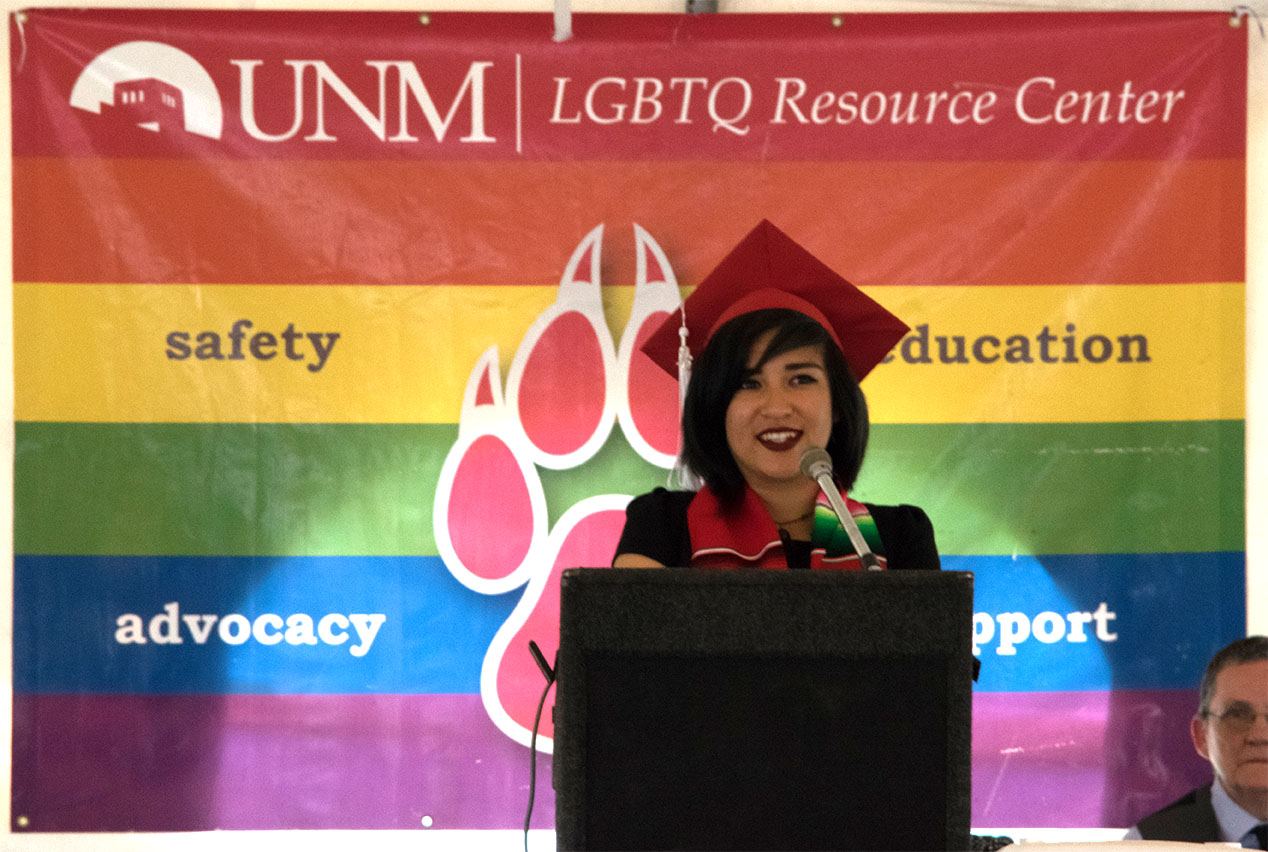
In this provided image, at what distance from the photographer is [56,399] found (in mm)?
2602

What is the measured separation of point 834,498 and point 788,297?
0.45m

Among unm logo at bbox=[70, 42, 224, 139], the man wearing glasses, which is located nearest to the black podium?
the man wearing glasses

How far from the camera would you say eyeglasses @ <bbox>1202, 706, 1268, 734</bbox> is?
7.14 ft

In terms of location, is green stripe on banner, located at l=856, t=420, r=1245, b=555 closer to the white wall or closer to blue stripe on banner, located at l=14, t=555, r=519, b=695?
the white wall

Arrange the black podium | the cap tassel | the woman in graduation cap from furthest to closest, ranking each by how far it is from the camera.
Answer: the cap tassel
the woman in graduation cap
the black podium

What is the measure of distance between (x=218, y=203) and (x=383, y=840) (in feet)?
4.72

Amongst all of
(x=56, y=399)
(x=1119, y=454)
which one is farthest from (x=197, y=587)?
(x=1119, y=454)

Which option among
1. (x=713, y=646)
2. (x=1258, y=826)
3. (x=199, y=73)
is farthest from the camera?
(x=199, y=73)

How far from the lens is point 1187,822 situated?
2.28 metres

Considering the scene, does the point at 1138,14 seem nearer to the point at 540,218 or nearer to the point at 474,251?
the point at 540,218

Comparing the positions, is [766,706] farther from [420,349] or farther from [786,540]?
[420,349]

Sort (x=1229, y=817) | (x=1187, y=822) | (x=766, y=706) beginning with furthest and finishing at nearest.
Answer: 1. (x=1187, y=822)
2. (x=1229, y=817)
3. (x=766, y=706)

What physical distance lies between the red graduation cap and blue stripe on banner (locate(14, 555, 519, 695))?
4.02 feet

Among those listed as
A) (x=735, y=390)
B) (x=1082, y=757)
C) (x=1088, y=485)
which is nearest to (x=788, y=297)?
(x=735, y=390)
